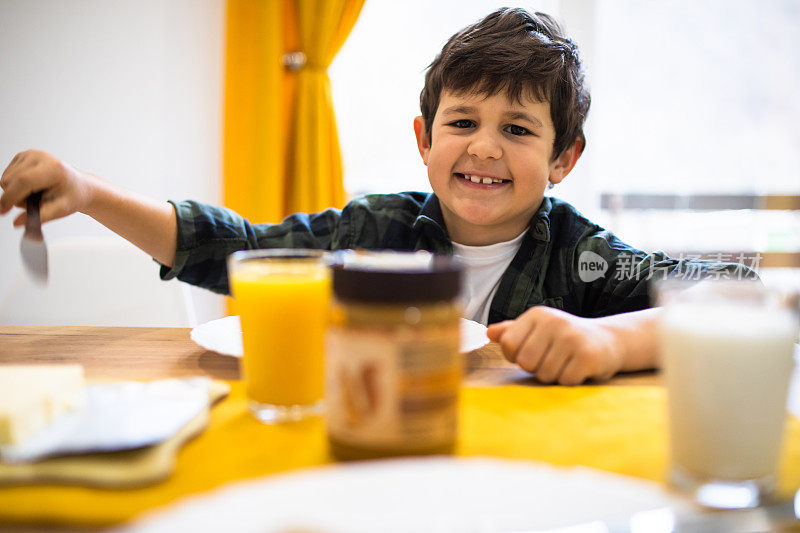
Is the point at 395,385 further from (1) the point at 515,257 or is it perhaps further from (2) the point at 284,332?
(1) the point at 515,257

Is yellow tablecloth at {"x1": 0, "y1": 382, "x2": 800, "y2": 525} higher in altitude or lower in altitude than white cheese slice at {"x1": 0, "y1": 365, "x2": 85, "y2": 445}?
lower

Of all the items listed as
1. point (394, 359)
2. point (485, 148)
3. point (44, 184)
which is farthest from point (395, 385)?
point (485, 148)

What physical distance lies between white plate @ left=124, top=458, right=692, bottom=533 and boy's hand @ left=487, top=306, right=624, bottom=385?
271 mm

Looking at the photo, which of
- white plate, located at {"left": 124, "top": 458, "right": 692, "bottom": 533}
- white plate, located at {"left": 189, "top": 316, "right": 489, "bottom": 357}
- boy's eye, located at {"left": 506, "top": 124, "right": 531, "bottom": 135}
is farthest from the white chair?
white plate, located at {"left": 124, "top": 458, "right": 692, "bottom": 533}

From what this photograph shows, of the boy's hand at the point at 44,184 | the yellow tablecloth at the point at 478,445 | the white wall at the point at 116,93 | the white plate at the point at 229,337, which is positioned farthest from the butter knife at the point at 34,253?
the white wall at the point at 116,93

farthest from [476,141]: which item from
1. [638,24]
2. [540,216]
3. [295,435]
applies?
[638,24]

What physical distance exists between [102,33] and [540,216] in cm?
200

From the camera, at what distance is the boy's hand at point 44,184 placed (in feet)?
2.82

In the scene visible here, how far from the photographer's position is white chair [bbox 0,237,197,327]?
1462 mm

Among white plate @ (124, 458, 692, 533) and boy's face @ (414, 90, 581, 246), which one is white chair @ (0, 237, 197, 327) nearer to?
boy's face @ (414, 90, 581, 246)

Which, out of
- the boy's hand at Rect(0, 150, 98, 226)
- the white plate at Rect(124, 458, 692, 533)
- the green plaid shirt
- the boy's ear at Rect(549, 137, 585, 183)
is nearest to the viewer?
the white plate at Rect(124, 458, 692, 533)

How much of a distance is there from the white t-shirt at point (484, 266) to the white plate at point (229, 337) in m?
0.41

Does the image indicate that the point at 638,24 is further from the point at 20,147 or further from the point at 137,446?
the point at 137,446

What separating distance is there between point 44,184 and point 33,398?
1.74 ft
